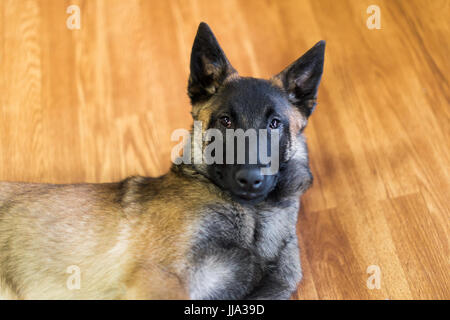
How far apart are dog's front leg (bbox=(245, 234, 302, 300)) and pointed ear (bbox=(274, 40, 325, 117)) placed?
2.69 feet

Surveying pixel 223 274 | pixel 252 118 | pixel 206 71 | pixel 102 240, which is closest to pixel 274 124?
pixel 252 118

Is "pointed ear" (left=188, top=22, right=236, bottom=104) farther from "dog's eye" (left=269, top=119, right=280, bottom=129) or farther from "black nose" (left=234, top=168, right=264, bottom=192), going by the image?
"black nose" (left=234, top=168, right=264, bottom=192)

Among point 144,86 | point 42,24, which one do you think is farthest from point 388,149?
point 42,24

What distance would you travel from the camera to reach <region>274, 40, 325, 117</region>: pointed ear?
2.35 metres

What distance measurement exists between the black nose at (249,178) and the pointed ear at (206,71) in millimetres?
616

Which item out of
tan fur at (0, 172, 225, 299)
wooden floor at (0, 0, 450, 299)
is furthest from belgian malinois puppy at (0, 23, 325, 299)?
wooden floor at (0, 0, 450, 299)

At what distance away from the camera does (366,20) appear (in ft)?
11.0

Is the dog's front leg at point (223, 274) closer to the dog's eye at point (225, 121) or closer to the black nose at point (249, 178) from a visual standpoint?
the black nose at point (249, 178)

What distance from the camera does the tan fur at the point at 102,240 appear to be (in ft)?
6.53

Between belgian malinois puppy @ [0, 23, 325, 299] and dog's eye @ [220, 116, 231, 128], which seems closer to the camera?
belgian malinois puppy @ [0, 23, 325, 299]

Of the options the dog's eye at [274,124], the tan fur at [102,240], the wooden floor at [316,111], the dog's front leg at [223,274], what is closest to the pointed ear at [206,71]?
the dog's eye at [274,124]

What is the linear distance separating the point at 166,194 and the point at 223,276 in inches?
21.7

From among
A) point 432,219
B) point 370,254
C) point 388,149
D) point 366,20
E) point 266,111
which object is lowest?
point 370,254
